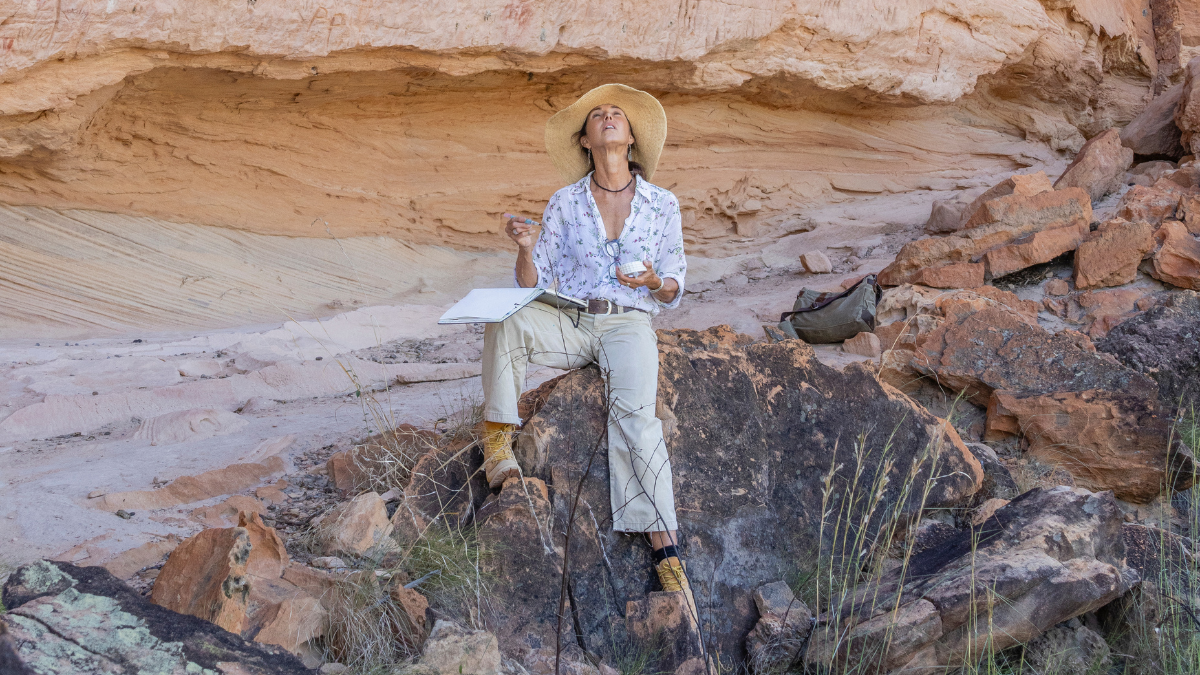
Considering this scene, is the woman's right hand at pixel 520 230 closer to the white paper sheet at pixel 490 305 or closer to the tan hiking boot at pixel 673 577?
the white paper sheet at pixel 490 305

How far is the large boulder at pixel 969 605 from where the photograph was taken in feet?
7.39

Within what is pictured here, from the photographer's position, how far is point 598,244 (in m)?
3.19

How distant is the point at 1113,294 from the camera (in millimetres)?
4980

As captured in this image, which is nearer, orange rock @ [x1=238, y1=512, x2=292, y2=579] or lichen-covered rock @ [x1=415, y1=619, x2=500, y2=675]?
lichen-covered rock @ [x1=415, y1=619, x2=500, y2=675]

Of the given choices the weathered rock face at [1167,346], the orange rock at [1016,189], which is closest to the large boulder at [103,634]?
the weathered rock face at [1167,346]

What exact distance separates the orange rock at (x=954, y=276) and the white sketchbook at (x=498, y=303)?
3536 mm

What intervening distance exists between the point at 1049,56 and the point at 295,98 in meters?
7.97

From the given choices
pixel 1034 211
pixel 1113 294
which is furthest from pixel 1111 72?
pixel 1113 294

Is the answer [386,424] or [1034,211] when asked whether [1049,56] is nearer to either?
[1034,211]

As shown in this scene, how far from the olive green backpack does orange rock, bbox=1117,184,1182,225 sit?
1.72 metres

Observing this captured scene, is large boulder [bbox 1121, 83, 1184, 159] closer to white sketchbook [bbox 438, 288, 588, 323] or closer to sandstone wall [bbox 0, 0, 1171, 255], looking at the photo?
sandstone wall [bbox 0, 0, 1171, 255]

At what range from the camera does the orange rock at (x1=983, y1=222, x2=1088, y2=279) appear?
5551 millimetres

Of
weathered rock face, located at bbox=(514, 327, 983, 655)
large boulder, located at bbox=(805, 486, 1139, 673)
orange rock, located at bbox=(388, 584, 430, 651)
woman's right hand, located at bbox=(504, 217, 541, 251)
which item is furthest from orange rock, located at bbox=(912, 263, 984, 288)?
orange rock, located at bbox=(388, 584, 430, 651)

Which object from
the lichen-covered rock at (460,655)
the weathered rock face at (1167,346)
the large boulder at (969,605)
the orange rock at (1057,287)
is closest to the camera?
the lichen-covered rock at (460,655)
